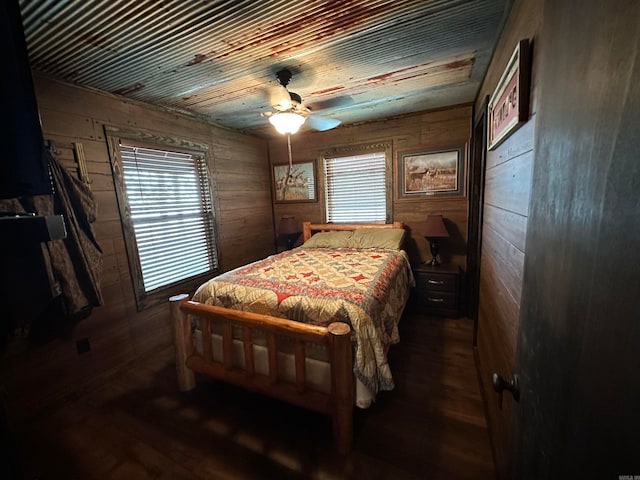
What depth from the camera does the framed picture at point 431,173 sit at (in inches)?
121

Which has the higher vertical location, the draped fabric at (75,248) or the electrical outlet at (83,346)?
the draped fabric at (75,248)

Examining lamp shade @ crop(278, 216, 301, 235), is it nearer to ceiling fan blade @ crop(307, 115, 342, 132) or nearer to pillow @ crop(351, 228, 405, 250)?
pillow @ crop(351, 228, 405, 250)

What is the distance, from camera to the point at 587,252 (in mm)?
376

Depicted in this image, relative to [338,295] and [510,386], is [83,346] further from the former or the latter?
[510,386]

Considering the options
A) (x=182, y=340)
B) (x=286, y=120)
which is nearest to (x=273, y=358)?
(x=182, y=340)

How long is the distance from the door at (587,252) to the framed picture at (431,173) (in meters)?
2.74

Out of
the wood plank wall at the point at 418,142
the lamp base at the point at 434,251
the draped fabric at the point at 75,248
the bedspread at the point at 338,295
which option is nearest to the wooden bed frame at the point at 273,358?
the bedspread at the point at 338,295

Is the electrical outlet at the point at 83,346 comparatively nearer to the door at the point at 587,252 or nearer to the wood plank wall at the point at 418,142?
the door at the point at 587,252

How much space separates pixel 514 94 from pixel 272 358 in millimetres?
1840

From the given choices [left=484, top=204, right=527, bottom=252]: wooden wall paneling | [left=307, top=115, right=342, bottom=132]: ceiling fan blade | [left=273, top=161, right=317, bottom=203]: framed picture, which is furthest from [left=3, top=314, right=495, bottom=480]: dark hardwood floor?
[left=273, top=161, right=317, bottom=203]: framed picture

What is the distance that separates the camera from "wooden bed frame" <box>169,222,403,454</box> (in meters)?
1.42

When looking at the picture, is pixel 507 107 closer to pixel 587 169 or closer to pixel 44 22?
pixel 587 169

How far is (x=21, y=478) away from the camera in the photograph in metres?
0.53

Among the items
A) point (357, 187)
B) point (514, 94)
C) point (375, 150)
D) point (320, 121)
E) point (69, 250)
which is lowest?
point (69, 250)
